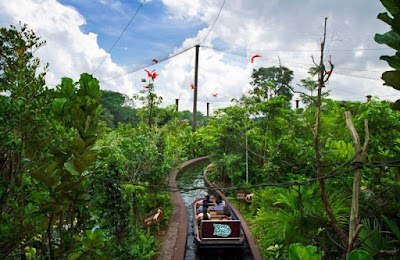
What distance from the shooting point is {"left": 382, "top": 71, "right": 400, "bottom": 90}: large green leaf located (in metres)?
1.13

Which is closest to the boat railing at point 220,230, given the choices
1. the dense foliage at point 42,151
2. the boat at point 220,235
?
the boat at point 220,235

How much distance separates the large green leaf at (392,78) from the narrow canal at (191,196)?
4743 mm

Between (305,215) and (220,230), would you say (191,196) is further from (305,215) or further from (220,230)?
(305,215)

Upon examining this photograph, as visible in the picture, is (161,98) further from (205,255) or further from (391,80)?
(391,80)

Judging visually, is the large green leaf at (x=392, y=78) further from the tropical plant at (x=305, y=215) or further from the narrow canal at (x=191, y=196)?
the narrow canal at (x=191, y=196)

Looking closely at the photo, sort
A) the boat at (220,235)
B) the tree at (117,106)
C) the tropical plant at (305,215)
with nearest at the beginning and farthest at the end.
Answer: the tropical plant at (305,215) < the boat at (220,235) < the tree at (117,106)

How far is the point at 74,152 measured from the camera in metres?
1.55

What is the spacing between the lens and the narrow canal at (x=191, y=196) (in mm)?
5136

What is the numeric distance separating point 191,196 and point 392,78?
28.3 ft

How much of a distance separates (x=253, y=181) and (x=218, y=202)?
2.47 m

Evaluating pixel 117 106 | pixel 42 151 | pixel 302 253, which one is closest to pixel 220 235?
pixel 42 151

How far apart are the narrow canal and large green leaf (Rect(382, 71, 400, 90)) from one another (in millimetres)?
4743

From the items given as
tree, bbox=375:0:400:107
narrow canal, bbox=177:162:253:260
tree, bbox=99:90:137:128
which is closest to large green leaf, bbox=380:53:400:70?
tree, bbox=375:0:400:107

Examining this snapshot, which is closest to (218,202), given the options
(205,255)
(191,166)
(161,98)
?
(205,255)
